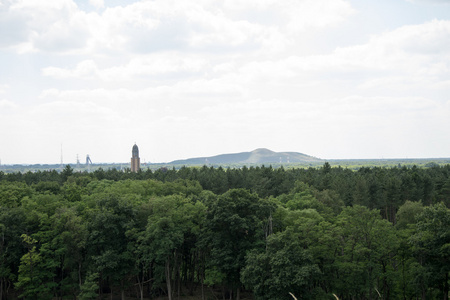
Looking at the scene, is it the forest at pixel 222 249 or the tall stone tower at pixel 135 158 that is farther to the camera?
the tall stone tower at pixel 135 158

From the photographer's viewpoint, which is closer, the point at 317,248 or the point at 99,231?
the point at 317,248

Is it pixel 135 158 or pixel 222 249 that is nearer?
pixel 222 249

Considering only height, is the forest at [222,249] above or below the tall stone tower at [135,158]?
below

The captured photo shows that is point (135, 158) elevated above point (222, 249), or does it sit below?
above

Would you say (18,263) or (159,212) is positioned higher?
(159,212)

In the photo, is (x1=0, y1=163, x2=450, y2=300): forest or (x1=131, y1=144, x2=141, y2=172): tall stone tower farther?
(x1=131, y1=144, x2=141, y2=172): tall stone tower

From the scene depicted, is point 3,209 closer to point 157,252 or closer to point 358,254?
point 157,252

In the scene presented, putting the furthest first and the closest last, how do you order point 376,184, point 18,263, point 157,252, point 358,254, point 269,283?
point 376,184 < point 18,263 < point 157,252 < point 358,254 < point 269,283

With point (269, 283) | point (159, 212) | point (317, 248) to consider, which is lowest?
point (269, 283)

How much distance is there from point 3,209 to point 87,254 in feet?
42.8

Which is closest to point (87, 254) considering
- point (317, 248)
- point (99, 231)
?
point (99, 231)

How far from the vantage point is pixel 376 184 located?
79.2 meters

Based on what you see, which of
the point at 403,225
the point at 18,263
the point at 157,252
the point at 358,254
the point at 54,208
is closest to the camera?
the point at 358,254

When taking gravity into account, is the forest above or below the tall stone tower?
below
